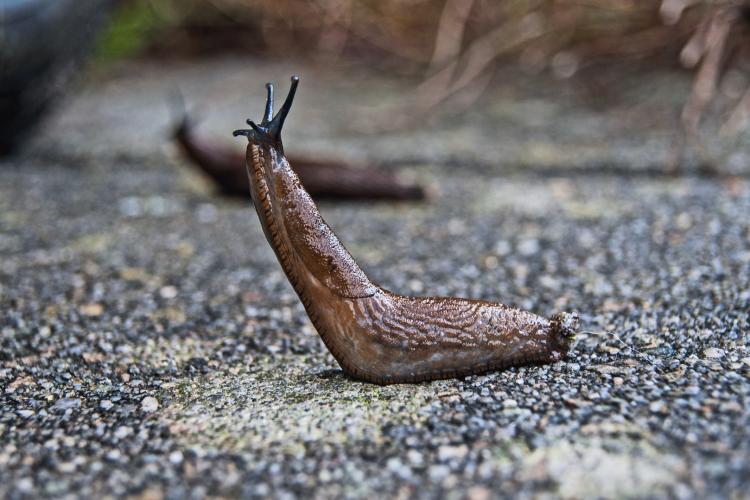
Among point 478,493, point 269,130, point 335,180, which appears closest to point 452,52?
point 335,180

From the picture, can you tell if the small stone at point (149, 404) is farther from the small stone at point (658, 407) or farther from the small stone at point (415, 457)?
the small stone at point (658, 407)

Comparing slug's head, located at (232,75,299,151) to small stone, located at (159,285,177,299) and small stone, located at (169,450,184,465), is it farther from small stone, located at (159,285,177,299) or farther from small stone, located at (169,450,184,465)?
small stone, located at (159,285,177,299)

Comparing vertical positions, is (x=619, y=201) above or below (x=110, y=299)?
above

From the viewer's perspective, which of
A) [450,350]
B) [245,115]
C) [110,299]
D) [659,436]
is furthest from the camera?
[245,115]

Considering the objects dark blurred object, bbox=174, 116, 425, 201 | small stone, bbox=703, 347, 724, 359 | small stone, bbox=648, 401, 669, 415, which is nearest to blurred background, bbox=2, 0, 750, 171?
dark blurred object, bbox=174, 116, 425, 201

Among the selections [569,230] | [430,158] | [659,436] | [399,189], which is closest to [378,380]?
[659,436]

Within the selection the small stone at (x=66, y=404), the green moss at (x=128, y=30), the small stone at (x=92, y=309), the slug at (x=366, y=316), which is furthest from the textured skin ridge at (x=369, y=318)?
the green moss at (x=128, y=30)

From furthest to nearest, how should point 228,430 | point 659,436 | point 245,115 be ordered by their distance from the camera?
point 245,115, point 228,430, point 659,436

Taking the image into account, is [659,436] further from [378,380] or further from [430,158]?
[430,158]
